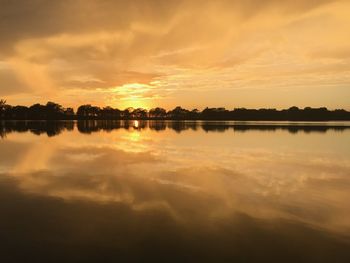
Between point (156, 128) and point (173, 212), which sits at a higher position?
point (156, 128)

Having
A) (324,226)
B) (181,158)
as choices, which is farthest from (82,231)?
(181,158)

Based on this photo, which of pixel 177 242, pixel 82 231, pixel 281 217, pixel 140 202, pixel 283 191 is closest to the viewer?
pixel 177 242

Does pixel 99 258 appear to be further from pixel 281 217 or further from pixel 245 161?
pixel 245 161

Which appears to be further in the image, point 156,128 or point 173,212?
point 156,128

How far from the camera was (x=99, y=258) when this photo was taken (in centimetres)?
748

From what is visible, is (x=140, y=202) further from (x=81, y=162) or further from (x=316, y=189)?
(x=81, y=162)

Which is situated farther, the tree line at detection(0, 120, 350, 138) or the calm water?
the tree line at detection(0, 120, 350, 138)

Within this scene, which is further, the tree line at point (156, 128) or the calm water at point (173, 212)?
the tree line at point (156, 128)

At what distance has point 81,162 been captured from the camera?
21.5 m

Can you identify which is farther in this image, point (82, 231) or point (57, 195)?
point (57, 195)

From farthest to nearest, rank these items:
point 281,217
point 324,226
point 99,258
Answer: point 281,217, point 324,226, point 99,258

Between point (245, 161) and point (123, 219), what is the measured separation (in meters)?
13.9

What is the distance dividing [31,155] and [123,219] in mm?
16646

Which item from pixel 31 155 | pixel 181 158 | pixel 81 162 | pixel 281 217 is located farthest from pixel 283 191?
pixel 31 155
